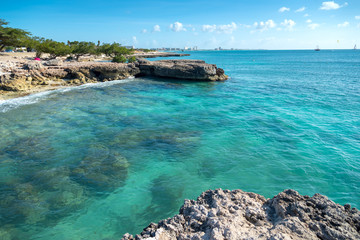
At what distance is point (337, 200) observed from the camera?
761cm

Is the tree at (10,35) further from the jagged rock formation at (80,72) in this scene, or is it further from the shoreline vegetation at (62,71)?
the jagged rock formation at (80,72)

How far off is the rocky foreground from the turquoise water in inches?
112

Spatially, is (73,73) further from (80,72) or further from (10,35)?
(10,35)

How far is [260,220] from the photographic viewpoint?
413 cm

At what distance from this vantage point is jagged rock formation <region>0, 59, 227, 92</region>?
24.2 m

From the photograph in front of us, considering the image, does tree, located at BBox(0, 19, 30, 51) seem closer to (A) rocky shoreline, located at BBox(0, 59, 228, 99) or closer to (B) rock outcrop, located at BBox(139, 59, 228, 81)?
(A) rocky shoreline, located at BBox(0, 59, 228, 99)

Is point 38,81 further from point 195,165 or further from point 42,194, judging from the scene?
point 195,165

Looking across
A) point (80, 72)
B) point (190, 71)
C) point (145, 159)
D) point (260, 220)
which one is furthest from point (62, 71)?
point (260, 220)

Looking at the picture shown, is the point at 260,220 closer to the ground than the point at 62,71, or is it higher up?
closer to the ground

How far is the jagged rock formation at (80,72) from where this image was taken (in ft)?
79.4

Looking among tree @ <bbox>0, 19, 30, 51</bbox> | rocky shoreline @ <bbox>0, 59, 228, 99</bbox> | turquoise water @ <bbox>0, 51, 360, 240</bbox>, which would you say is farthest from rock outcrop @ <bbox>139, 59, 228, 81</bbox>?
tree @ <bbox>0, 19, 30, 51</bbox>

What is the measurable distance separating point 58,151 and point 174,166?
613 cm

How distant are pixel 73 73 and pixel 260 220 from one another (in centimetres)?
3269

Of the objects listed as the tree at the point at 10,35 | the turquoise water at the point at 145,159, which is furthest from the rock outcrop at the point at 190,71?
the tree at the point at 10,35
